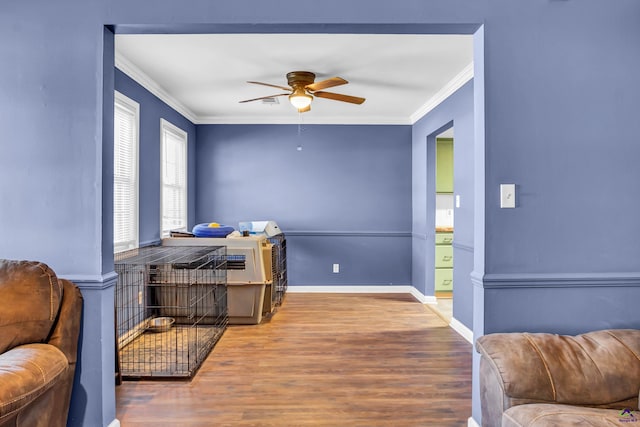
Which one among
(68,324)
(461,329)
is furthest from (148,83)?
(461,329)

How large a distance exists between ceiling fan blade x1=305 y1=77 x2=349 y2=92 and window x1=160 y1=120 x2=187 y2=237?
184 cm

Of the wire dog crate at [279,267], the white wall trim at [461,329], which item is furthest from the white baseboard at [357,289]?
the white wall trim at [461,329]

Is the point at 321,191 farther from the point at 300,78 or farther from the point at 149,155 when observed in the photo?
the point at 149,155

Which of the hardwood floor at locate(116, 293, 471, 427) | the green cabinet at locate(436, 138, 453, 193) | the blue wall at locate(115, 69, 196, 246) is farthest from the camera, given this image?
the green cabinet at locate(436, 138, 453, 193)

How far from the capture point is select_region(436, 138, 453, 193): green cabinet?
254 inches

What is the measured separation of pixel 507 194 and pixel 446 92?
2.68 m

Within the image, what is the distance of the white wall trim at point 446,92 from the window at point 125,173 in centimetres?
303

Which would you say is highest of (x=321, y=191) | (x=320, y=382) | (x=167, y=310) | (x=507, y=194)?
(x=321, y=191)

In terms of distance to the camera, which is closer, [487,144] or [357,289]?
[487,144]

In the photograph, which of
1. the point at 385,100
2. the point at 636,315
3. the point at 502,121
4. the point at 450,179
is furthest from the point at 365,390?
the point at 450,179

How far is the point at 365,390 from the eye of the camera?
109 inches

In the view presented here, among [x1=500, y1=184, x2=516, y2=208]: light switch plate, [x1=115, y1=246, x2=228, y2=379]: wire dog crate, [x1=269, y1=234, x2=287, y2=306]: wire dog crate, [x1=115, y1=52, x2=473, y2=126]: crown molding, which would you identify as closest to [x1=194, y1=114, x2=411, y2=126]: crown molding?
[x1=115, y1=52, x2=473, y2=126]: crown molding

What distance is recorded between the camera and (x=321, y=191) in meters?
6.00

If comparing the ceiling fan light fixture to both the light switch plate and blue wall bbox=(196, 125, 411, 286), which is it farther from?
the light switch plate
